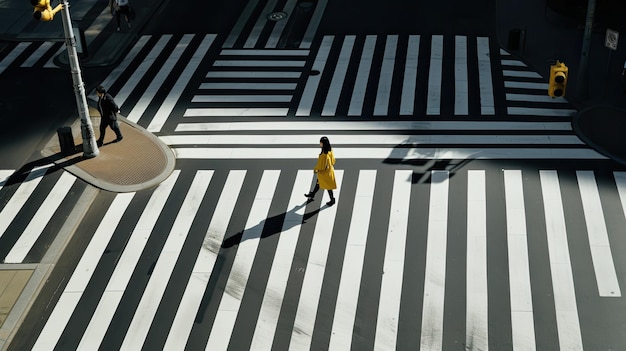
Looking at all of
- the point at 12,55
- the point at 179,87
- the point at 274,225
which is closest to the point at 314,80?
the point at 179,87

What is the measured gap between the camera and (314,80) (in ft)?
96.7

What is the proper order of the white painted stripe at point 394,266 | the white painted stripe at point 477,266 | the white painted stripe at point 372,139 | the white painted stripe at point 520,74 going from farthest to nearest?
the white painted stripe at point 520,74 → the white painted stripe at point 372,139 → the white painted stripe at point 394,266 → the white painted stripe at point 477,266

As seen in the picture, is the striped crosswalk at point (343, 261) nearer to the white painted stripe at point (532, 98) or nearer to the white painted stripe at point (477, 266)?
the white painted stripe at point (477, 266)

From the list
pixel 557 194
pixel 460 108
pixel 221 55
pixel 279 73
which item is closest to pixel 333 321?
pixel 557 194

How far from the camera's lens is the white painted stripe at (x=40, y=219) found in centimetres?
2105

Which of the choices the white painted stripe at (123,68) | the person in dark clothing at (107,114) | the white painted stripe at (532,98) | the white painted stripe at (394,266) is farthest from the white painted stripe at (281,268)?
the white painted stripe at (123,68)

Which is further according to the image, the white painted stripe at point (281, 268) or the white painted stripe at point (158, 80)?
the white painted stripe at point (158, 80)

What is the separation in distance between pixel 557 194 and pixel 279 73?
11744 millimetres

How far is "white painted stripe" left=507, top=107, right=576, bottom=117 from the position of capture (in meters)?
26.9

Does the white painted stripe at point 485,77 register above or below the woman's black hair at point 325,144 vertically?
below

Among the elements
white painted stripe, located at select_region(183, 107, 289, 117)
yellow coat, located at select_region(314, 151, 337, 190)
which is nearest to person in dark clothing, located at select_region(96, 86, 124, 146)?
white painted stripe, located at select_region(183, 107, 289, 117)

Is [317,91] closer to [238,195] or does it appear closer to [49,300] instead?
[238,195]

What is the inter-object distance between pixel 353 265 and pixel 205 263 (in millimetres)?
3625

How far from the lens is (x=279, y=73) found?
99.0 feet
